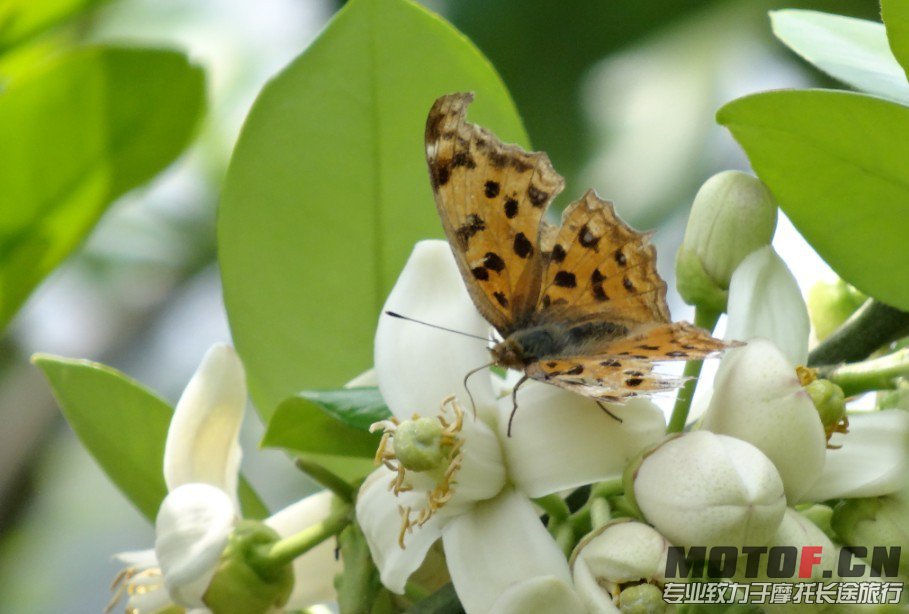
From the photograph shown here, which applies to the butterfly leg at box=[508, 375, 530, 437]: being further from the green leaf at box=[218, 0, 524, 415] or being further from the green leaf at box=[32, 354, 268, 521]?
the green leaf at box=[32, 354, 268, 521]

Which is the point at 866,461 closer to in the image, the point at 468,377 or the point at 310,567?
the point at 468,377

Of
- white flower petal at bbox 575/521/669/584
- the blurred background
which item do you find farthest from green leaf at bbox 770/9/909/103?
the blurred background

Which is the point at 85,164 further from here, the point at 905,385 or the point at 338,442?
the point at 905,385

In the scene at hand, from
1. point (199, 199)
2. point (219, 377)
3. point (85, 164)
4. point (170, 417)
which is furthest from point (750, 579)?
point (199, 199)

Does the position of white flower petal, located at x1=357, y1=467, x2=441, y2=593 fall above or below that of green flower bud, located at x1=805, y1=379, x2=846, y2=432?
below

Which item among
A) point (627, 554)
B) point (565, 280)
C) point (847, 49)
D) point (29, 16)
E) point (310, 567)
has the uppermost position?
point (29, 16)

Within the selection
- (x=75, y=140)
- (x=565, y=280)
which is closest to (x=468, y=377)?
(x=565, y=280)
